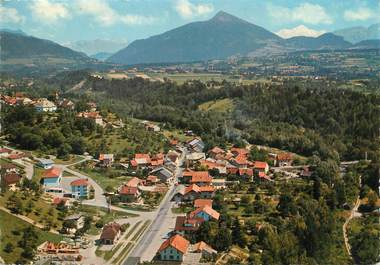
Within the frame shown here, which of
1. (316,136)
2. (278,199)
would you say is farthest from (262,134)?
(278,199)

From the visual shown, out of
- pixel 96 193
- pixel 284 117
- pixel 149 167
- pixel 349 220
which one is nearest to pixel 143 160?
pixel 149 167

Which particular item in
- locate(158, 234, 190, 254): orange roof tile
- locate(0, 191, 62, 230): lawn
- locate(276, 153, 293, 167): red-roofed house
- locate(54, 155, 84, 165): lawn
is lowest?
locate(276, 153, 293, 167): red-roofed house

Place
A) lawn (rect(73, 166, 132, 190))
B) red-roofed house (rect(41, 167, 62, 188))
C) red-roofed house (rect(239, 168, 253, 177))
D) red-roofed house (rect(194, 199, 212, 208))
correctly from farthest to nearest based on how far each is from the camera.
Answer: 1. red-roofed house (rect(239, 168, 253, 177))
2. lawn (rect(73, 166, 132, 190))
3. red-roofed house (rect(41, 167, 62, 188))
4. red-roofed house (rect(194, 199, 212, 208))

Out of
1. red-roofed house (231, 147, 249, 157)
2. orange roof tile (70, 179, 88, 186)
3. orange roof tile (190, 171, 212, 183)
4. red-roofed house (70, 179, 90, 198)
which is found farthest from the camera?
red-roofed house (231, 147, 249, 157)

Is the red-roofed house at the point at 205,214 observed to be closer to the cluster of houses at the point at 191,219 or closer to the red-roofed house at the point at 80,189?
the cluster of houses at the point at 191,219

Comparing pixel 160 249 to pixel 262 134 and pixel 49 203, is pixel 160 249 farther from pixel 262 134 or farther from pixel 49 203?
pixel 262 134

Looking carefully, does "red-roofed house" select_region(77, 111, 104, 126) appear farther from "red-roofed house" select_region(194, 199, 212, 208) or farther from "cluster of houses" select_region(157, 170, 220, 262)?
"red-roofed house" select_region(194, 199, 212, 208)

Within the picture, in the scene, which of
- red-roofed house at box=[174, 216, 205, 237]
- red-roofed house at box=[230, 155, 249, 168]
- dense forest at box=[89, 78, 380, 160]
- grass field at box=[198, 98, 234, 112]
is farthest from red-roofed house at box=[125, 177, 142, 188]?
grass field at box=[198, 98, 234, 112]
